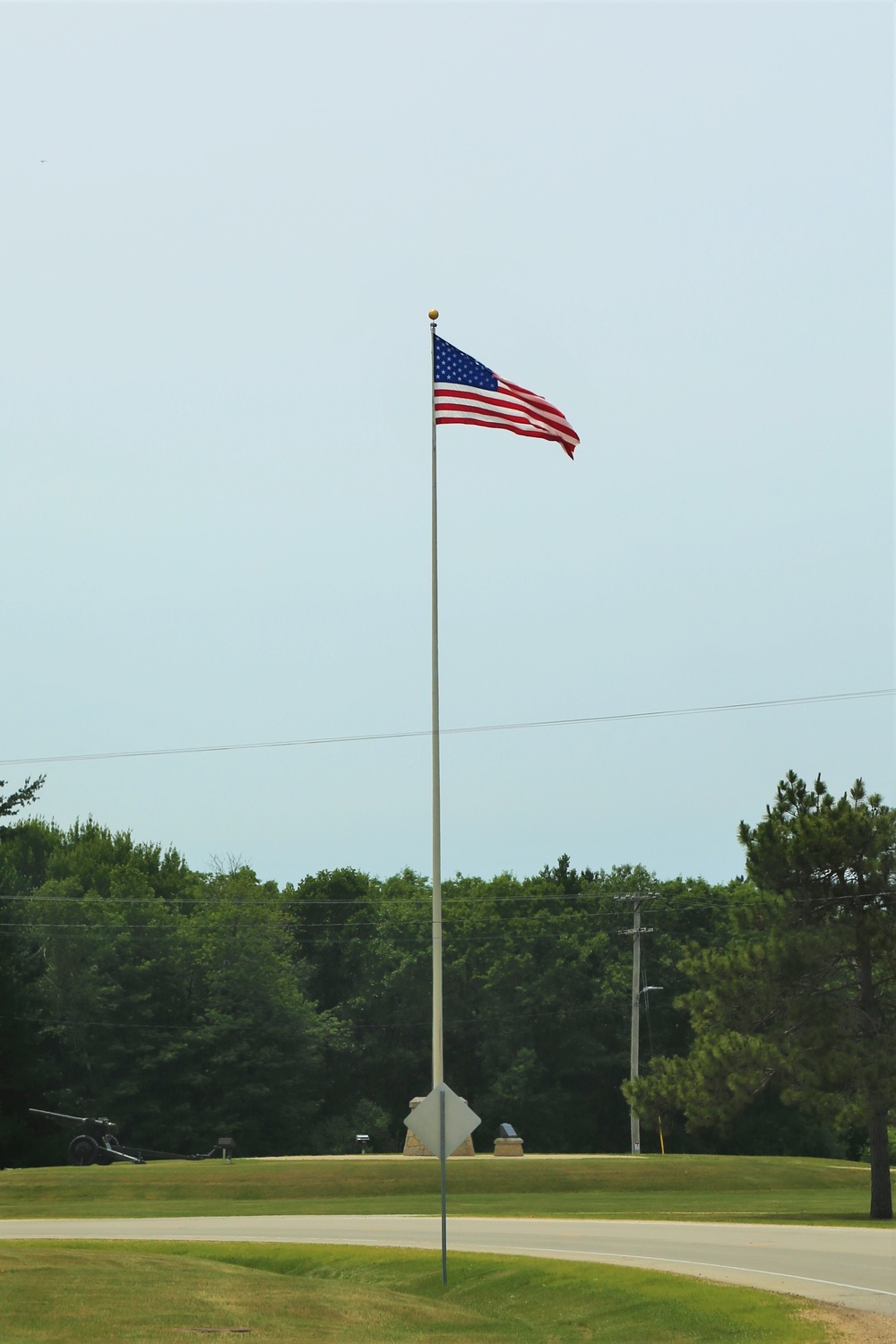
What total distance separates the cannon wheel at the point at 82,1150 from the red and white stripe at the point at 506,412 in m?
28.6

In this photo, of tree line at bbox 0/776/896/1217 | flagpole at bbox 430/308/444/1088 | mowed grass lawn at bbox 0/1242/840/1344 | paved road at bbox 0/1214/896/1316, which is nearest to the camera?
mowed grass lawn at bbox 0/1242/840/1344

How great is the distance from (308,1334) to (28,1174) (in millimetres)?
29190

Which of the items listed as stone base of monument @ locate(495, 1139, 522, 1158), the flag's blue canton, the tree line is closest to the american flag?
the flag's blue canton

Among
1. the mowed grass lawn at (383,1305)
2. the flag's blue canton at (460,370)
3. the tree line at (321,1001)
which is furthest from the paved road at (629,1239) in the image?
the tree line at (321,1001)

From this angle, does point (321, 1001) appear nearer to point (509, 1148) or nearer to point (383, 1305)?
point (509, 1148)

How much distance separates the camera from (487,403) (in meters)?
25.8

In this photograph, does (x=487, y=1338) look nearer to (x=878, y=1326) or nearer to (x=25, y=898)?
(x=878, y=1326)

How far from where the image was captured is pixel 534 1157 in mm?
45594

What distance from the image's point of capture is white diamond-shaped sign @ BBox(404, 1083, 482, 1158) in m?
18.2

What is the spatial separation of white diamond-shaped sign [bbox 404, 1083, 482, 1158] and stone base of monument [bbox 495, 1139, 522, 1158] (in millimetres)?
31085

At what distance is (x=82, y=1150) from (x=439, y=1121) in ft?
99.9

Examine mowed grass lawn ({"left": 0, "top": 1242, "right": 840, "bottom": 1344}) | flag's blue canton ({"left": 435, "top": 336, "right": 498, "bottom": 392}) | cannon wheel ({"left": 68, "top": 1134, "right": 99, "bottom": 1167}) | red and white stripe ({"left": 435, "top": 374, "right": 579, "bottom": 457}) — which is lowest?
cannon wheel ({"left": 68, "top": 1134, "right": 99, "bottom": 1167})

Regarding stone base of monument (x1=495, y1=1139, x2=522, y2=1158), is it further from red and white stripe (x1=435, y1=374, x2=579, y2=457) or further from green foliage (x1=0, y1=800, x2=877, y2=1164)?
red and white stripe (x1=435, y1=374, x2=579, y2=457)

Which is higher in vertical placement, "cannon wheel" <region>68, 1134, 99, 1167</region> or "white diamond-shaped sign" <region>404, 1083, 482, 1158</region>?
"white diamond-shaped sign" <region>404, 1083, 482, 1158</region>
